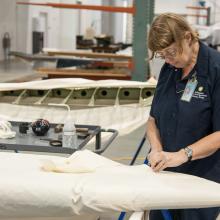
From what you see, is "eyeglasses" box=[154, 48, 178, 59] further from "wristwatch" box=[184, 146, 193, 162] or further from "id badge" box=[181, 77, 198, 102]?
"wristwatch" box=[184, 146, 193, 162]

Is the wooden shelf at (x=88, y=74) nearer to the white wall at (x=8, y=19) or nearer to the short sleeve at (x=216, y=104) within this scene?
the short sleeve at (x=216, y=104)

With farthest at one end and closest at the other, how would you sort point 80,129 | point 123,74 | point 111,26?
point 111,26 → point 123,74 → point 80,129

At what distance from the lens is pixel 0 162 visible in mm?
1904

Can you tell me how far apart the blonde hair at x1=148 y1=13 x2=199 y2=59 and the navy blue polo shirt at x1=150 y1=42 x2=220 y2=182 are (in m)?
Result: 0.17

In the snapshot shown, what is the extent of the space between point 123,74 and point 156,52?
5046 millimetres

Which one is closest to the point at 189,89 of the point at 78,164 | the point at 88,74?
the point at 78,164

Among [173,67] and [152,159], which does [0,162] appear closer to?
[152,159]

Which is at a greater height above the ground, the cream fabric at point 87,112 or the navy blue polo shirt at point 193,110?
the navy blue polo shirt at point 193,110

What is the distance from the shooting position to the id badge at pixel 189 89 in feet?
5.80

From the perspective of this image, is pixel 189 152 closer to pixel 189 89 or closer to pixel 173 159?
pixel 173 159

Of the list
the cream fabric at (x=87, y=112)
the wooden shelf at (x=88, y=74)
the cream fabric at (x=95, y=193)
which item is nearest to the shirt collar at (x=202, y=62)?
the cream fabric at (x=95, y=193)

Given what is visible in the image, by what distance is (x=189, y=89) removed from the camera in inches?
70.1

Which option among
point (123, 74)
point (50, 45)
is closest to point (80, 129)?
point (123, 74)

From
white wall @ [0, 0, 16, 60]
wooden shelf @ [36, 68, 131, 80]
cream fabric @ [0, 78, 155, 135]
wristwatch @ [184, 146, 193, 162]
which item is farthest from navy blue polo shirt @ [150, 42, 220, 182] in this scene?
white wall @ [0, 0, 16, 60]
